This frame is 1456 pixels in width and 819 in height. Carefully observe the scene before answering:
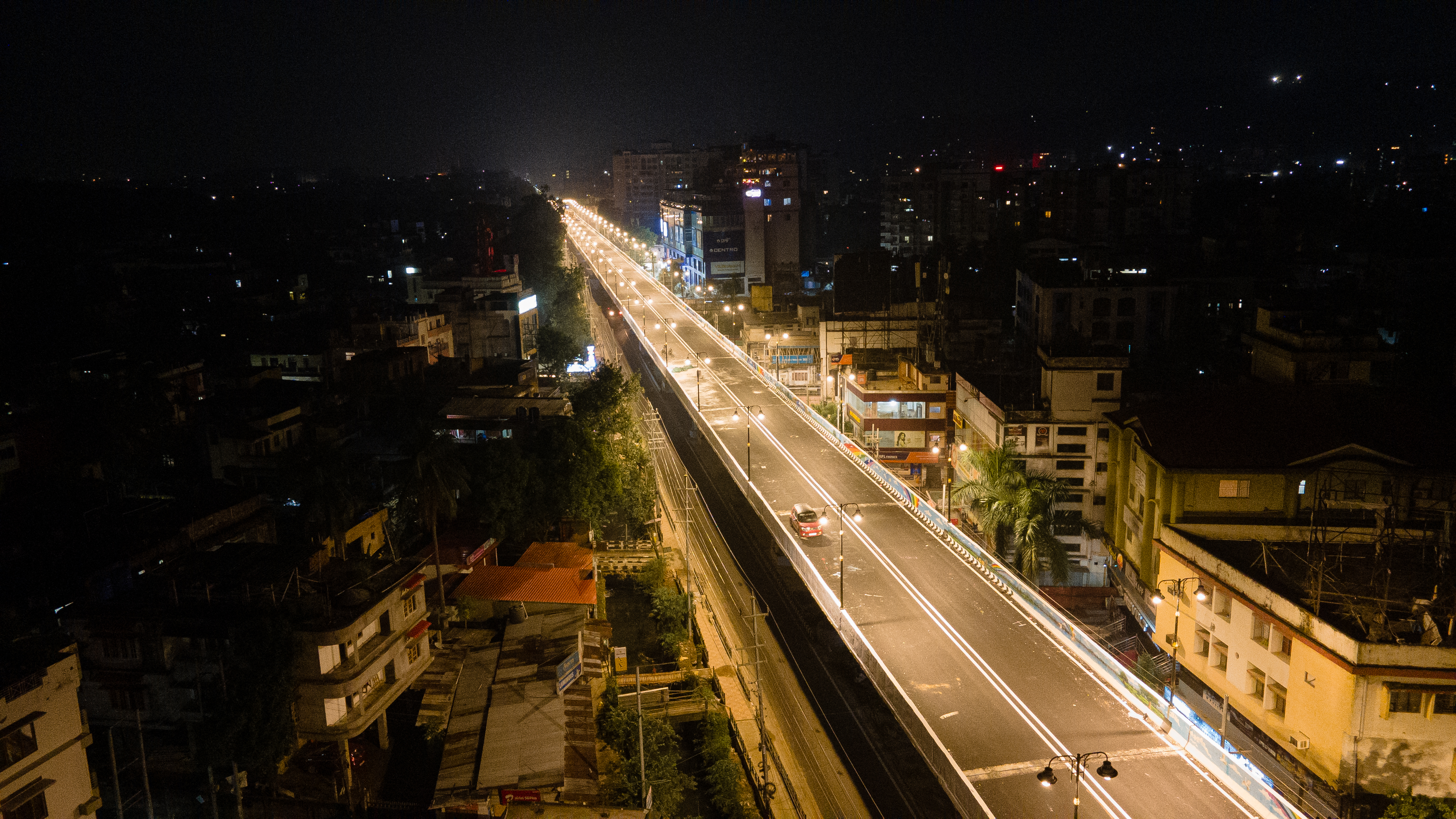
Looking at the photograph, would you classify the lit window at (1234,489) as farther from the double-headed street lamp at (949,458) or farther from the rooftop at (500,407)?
the rooftop at (500,407)

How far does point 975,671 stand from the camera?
1912 cm

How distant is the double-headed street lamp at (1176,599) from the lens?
21109 millimetres

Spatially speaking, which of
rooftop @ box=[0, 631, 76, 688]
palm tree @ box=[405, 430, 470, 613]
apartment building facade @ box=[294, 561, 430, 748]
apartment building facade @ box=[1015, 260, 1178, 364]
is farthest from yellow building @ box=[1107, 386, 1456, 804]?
rooftop @ box=[0, 631, 76, 688]

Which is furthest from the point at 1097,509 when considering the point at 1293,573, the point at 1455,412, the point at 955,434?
the point at 1293,573

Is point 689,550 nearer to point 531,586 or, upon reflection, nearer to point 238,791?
point 531,586

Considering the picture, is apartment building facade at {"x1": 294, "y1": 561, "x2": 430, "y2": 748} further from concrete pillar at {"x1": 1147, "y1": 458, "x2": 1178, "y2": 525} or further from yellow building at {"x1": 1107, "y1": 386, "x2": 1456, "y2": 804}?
concrete pillar at {"x1": 1147, "y1": 458, "x2": 1178, "y2": 525}

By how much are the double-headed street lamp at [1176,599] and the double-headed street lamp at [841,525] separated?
281 inches

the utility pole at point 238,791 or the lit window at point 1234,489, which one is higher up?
the lit window at point 1234,489

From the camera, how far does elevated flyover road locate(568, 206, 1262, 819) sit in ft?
50.4

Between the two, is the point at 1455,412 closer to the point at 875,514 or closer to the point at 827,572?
the point at 875,514

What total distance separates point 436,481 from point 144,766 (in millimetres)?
9239

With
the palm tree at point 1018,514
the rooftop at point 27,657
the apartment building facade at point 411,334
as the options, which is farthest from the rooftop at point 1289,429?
the apartment building facade at point 411,334

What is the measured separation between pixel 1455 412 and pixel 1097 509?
1018 centimetres

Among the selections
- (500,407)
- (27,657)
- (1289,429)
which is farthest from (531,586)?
(1289,429)
